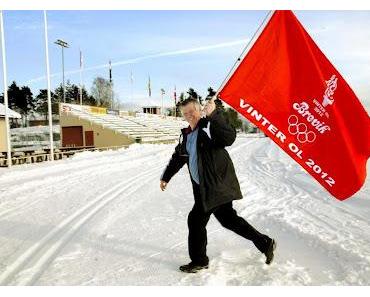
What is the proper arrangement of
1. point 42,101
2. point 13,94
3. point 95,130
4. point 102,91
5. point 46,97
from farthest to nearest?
point 42,101
point 46,97
point 102,91
point 13,94
point 95,130

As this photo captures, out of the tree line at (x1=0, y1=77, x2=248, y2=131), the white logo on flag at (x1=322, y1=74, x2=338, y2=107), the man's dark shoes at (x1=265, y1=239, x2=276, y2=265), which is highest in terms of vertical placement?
the tree line at (x1=0, y1=77, x2=248, y2=131)

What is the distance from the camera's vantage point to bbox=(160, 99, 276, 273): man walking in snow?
13.0 ft

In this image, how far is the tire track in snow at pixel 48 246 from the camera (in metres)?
4.16

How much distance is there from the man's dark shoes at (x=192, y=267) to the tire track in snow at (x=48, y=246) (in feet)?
4.64

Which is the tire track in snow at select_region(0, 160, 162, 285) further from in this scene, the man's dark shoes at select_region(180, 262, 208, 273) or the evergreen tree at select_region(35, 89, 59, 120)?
the evergreen tree at select_region(35, 89, 59, 120)

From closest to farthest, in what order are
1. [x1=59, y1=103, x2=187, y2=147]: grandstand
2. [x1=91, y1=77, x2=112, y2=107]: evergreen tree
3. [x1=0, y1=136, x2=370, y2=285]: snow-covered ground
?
1. [x1=0, y1=136, x2=370, y2=285]: snow-covered ground
2. [x1=59, y1=103, x2=187, y2=147]: grandstand
3. [x1=91, y1=77, x2=112, y2=107]: evergreen tree

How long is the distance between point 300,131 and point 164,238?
2.27m

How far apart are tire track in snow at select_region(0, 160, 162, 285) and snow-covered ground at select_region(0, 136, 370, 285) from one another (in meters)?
0.01

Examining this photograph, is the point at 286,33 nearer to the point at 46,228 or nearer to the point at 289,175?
the point at 46,228

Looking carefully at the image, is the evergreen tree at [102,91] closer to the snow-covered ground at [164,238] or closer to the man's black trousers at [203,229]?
the snow-covered ground at [164,238]

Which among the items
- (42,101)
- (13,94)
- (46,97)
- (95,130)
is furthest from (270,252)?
(42,101)

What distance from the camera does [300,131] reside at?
14.3 ft

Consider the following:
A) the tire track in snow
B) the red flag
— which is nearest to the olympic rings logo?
the red flag

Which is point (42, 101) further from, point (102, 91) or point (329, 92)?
point (329, 92)
